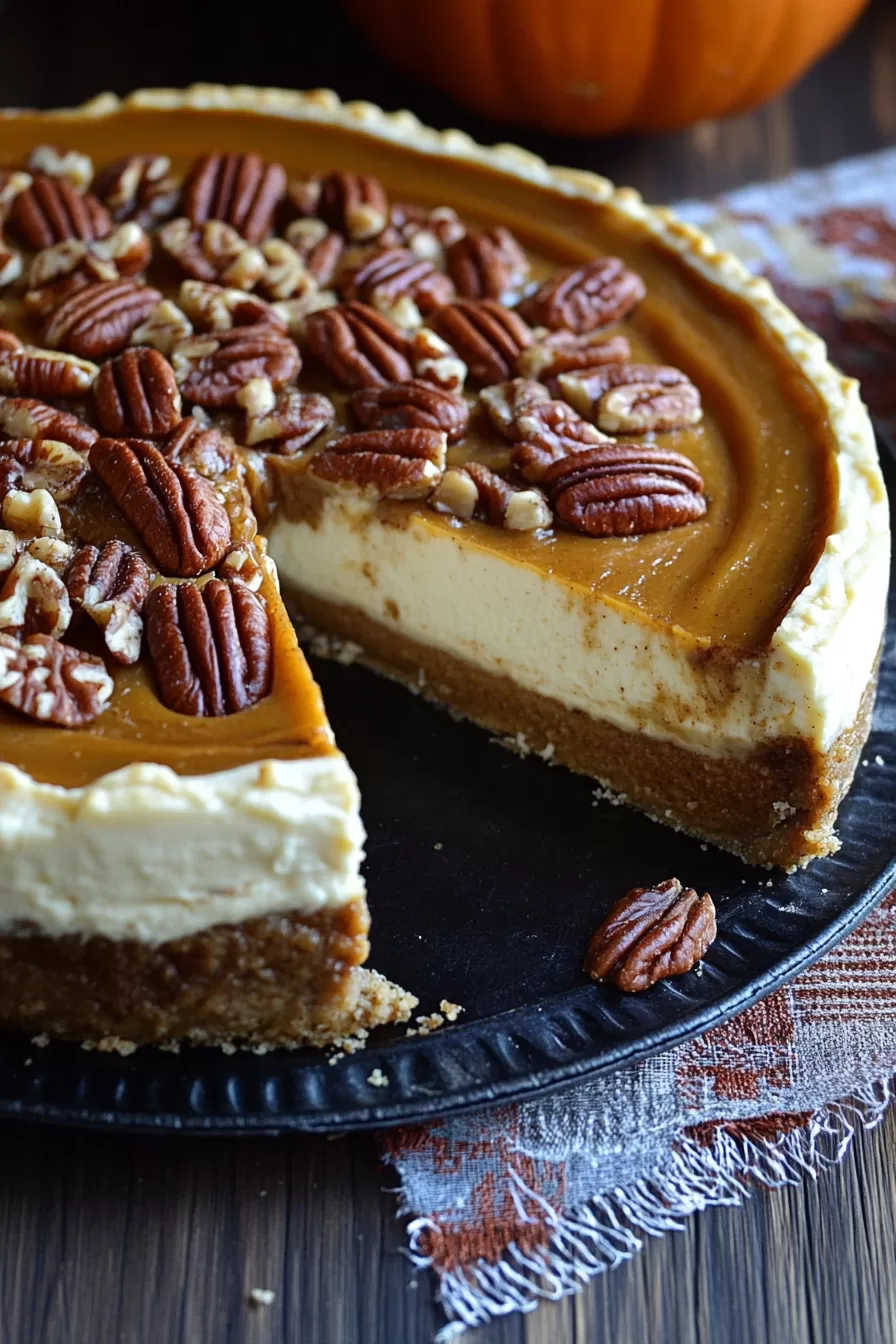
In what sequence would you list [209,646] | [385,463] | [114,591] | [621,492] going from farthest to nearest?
[385,463] < [621,492] < [114,591] < [209,646]

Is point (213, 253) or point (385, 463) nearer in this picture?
point (385, 463)

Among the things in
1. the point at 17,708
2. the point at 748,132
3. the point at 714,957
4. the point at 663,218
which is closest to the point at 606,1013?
the point at 714,957

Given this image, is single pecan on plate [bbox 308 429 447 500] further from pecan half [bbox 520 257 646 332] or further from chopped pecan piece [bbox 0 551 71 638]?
chopped pecan piece [bbox 0 551 71 638]

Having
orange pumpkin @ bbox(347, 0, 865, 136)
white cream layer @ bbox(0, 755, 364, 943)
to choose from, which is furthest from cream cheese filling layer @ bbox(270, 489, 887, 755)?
orange pumpkin @ bbox(347, 0, 865, 136)

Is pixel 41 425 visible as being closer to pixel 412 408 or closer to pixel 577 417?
pixel 412 408

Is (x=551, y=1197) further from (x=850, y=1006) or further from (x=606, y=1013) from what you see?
(x=850, y=1006)

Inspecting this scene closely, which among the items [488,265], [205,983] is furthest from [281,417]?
[205,983]
